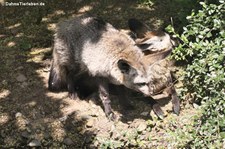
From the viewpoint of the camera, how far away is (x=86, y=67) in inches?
245

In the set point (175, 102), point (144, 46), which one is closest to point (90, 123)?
point (175, 102)

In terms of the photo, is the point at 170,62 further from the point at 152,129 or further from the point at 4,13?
the point at 4,13

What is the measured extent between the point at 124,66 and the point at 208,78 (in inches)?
48.4

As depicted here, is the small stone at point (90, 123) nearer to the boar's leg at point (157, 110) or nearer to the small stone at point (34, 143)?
the small stone at point (34, 143)

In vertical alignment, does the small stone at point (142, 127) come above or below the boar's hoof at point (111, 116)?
above

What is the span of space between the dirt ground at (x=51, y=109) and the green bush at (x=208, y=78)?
1.02 feet

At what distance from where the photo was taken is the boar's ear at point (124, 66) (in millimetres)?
5841

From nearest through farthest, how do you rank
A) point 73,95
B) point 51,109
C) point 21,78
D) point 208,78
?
point 208,78, point 51,109, point 73,95, point 21,78

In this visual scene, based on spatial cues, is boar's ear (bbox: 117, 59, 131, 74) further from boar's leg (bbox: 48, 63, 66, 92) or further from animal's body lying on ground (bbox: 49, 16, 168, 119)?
boar's leg (bbox: 48, 63, 66, 92)

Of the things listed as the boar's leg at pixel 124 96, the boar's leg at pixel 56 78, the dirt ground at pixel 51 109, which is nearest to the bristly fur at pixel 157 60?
the dirt ground at pixel 51 109

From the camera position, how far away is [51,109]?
627 cm

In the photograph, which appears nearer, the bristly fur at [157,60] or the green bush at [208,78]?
the green bush at [208,78]

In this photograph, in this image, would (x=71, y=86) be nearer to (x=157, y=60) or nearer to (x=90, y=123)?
(x=90, y=123)

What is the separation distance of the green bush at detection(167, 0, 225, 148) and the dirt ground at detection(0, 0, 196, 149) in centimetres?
31
